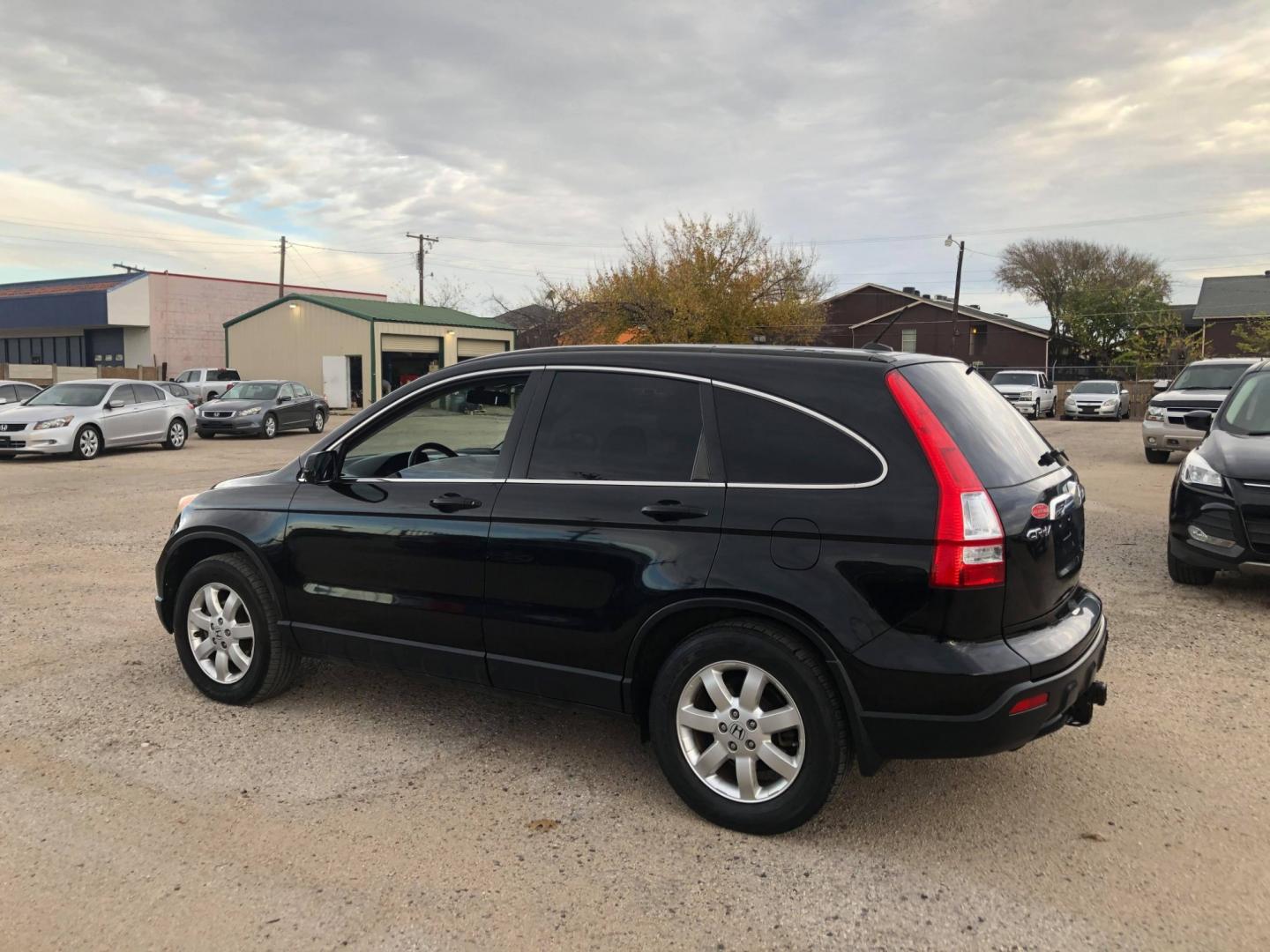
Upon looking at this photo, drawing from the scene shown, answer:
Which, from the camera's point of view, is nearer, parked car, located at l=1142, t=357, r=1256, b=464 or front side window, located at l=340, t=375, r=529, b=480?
front side window, located at l=340, t=375, r=529, b=480

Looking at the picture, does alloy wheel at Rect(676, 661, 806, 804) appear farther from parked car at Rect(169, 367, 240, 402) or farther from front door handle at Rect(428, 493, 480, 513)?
parked car at Rect(169, 367, 240, 402)

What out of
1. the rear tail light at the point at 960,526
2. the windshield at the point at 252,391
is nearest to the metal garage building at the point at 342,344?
the windshield at the point at 252,391

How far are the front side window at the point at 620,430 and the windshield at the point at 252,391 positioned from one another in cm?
2270

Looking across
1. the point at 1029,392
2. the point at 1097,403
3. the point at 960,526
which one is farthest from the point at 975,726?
the point at 1097,403

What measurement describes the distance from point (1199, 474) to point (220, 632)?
6.34 m

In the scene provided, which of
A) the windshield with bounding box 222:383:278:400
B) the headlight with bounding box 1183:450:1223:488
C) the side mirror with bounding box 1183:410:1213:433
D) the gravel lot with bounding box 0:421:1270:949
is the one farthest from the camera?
the windshield with bounding box 222:383:278:400

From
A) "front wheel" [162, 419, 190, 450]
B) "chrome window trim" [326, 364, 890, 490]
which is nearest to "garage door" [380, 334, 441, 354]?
"front wheel" [162, 419, 190, 450]

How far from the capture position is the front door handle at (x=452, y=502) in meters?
3.89

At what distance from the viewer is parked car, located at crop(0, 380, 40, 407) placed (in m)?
20.0

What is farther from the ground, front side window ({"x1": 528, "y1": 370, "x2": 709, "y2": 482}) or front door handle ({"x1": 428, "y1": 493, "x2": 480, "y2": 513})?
front side window ({"x1": 528, "y1": 370, "x2": 709, "y2": 482})

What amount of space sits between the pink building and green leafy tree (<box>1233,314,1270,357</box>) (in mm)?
52805

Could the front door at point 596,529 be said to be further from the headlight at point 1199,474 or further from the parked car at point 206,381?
the parked car at point 206,381

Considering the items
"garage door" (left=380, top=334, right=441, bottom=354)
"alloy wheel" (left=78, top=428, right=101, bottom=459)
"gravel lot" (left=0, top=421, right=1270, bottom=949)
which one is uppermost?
"garage door" (left=380, top=334, right=441, bottom=354)

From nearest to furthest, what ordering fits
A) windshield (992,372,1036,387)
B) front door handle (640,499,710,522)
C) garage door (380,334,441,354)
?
1. front door handle (640,499,710,522)
2. windshield (992,372,1036,387)
3. garage door (380,334,441,354)
